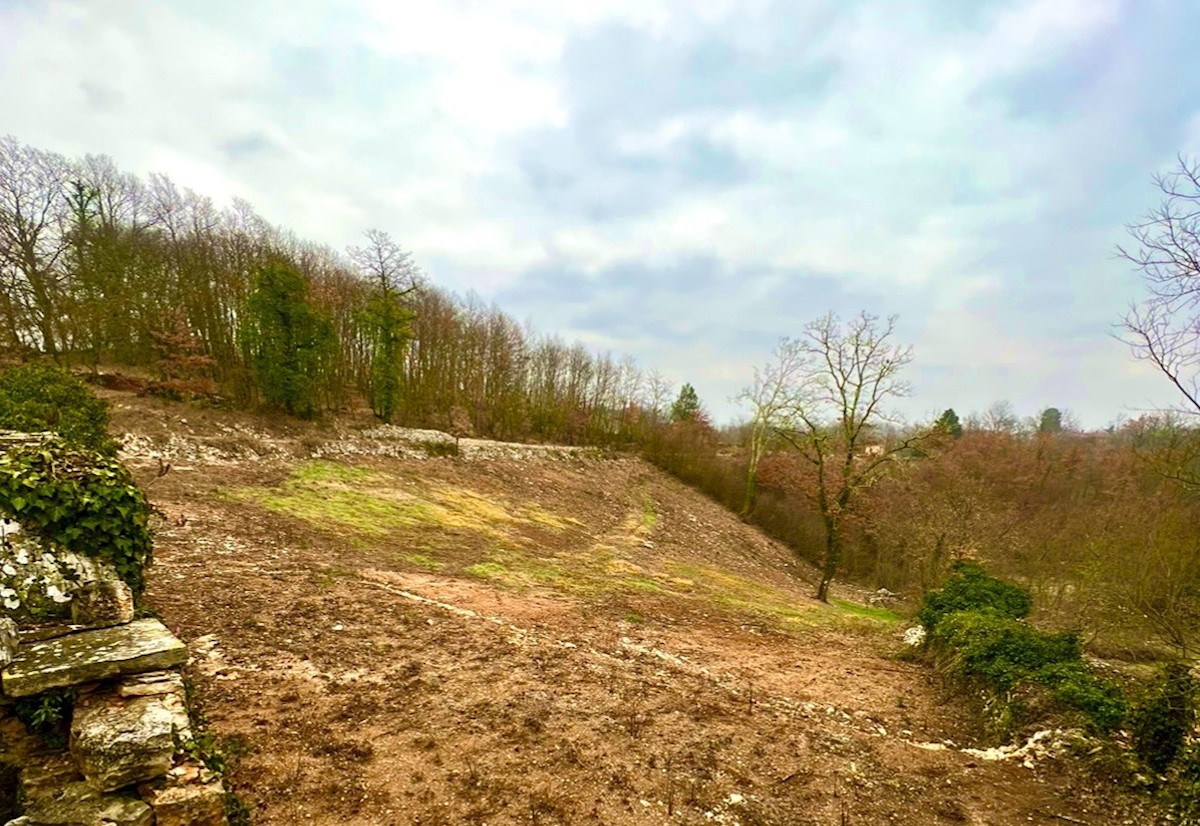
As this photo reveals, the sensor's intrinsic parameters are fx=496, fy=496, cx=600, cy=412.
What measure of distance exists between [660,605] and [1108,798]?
6.62 m

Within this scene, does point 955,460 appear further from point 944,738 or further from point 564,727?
point 564,727

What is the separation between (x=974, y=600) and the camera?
28.8 feet

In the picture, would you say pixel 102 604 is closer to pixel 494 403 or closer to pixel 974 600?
pixel 974 600

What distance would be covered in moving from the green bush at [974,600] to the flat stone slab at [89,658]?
10.3 metres

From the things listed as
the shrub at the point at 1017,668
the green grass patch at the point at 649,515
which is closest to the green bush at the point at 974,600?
the shrub at the point at 1017,668

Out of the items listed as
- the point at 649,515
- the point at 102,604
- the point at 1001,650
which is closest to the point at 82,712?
the point at 102,604

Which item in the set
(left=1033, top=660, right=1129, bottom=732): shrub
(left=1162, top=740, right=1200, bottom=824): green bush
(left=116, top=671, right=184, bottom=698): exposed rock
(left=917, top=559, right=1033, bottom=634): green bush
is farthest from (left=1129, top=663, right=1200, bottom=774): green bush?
(left=116, top=671, right=184, bottom=698): exposed rock

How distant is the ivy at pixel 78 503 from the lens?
3.89m

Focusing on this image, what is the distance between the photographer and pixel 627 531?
2016 centimetres

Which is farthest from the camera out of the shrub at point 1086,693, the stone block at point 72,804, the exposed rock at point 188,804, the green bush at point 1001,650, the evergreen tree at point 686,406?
the evergreen tree at point 686,406

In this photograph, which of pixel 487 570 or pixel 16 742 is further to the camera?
pixel 487 570

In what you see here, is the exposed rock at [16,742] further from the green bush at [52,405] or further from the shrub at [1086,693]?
the shrub at [1086,693]

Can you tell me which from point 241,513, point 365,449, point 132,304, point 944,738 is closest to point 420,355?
point 365,449

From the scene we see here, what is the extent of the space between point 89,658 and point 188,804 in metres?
1.26
